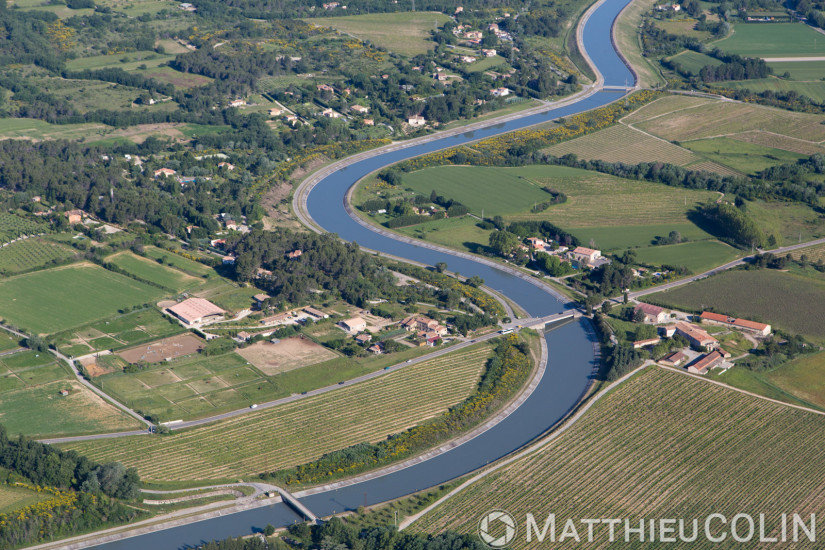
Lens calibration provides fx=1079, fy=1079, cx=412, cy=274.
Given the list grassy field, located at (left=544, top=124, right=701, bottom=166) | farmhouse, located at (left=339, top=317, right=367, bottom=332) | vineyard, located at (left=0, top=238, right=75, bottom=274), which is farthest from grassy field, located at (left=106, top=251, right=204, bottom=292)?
grassy field, located at (left=544, top=124, right=701, bottom=166)

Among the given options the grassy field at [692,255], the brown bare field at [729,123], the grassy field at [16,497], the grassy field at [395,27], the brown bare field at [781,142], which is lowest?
the grassy field at [16,497]

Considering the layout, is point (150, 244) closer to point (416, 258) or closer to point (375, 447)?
point (416, 258)

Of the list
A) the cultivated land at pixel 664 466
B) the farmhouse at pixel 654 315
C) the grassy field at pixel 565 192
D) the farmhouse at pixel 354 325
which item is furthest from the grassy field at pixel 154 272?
the cultivated land at pixel 664 466

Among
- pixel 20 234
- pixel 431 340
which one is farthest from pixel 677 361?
pixel 20 234

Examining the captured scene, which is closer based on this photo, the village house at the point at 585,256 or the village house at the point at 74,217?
the village house at the point at 585,256

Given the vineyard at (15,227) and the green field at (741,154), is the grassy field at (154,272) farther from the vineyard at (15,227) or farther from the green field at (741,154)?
the green field at (741,154)
